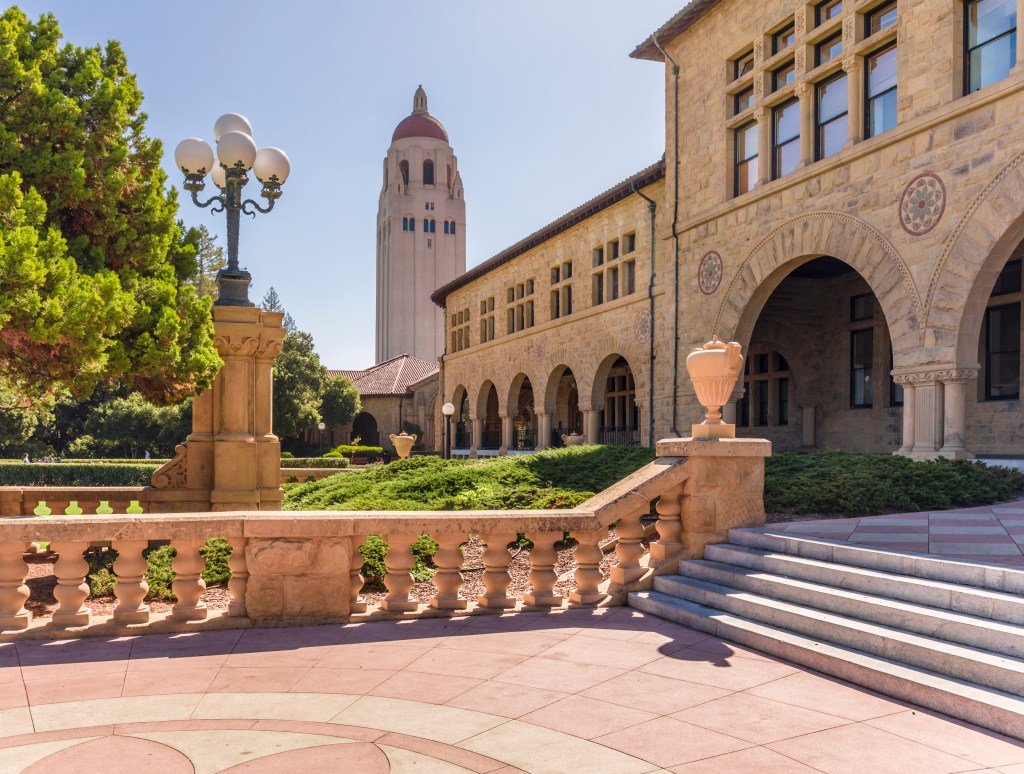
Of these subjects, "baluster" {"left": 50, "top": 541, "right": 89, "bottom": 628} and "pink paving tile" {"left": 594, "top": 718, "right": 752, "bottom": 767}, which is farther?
"baluster" {"left": 50, "top": 541, "right": 89, "bottom": 628}

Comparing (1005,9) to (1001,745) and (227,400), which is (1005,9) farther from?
(227,400)

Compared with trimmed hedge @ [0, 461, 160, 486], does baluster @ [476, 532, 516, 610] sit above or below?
above

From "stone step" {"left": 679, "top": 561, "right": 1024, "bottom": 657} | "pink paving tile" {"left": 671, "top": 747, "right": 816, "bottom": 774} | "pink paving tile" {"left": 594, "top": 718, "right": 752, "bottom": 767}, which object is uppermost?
"stone step" {"left": 679, "top": 561, "right": 1024, "bottom": 657}

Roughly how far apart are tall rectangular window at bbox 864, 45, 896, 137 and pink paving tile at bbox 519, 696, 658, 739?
12870mm

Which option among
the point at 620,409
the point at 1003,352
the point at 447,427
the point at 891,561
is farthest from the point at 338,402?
the point at 891,561

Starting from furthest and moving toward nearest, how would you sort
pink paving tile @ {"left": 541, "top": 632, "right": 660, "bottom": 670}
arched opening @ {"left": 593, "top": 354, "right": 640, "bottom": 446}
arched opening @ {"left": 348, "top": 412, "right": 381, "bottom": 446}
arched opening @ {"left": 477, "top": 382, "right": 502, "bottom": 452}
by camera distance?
arched opening @ {"left": 348, "top": 412, "right": 381, "bottom": 446}
arched opening @ {"left": 477, "top": 382, "right": 502, "bottom": 452}
arched opening @ {"left": 593, "top": 354, "right": 640, "bottom": 446}
pink paving tile @ {"left": 541, "top": 632, "right": 660, "bottom": 670}

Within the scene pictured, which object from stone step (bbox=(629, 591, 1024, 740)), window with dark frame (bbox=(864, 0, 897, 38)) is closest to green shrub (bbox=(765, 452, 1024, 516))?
stone step (bbox=(629, 591, 1024, 740))

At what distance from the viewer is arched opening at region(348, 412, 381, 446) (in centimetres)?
5809

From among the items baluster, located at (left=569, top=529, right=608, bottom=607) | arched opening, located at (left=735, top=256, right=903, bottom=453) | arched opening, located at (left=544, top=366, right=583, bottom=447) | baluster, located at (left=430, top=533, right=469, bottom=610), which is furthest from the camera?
arched opening, located at (left=544, top=366, right=583, bottom=447)

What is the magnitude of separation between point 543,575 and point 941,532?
3657 millimetres

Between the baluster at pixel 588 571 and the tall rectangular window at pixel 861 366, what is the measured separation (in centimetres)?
1492

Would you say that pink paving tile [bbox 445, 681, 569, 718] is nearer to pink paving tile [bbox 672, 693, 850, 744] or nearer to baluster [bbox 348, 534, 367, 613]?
pink paving tile [bbox 672, 693, 850, 744]

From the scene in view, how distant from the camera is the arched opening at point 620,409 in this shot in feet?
94.7

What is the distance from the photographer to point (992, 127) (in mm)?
11562
